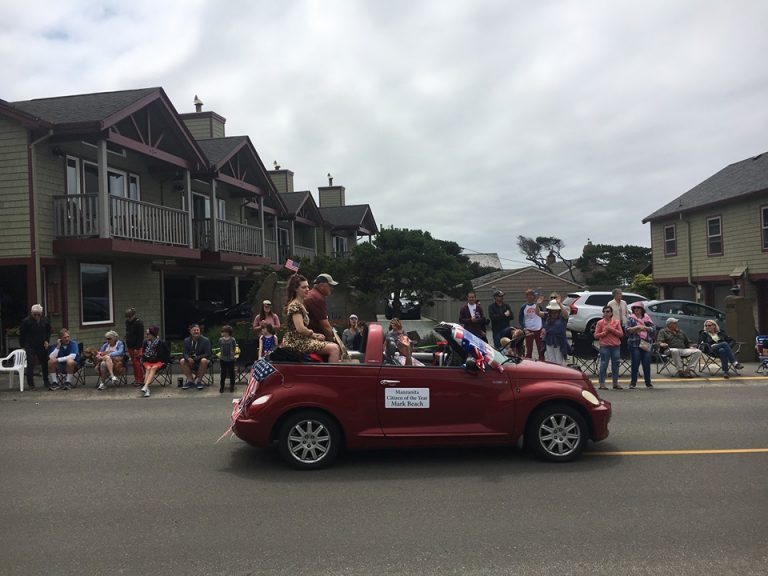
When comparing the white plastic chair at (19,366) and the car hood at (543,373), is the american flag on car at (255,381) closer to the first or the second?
the car hood at (543,373)

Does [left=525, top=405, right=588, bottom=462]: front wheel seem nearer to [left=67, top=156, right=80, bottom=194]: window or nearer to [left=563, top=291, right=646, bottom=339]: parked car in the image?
[left=563, top=291, right=646, bottom=339]: parked car

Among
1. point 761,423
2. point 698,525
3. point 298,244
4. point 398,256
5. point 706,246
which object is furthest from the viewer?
point 298,244

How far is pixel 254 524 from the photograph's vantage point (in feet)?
16.1

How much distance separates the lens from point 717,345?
13.0m

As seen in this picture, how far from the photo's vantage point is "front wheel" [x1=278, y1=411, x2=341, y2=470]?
20.7ft

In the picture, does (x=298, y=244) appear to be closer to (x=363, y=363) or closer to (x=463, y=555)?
(x=363, y=363)

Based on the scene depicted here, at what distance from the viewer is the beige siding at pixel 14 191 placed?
50.0 feet

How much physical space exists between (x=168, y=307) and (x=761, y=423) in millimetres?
18824

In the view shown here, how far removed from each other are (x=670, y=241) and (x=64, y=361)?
79.2ft

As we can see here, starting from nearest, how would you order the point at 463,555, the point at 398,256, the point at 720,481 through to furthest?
the point at 463,555
the point at 720,481
the point at 398,256

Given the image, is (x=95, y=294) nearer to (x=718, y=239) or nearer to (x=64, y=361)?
(x=64, y=361)

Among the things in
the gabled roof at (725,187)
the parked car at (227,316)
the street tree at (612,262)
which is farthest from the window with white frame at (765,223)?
→ the street tree at (612,262)

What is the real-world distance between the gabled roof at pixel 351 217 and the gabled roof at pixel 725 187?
1675cm

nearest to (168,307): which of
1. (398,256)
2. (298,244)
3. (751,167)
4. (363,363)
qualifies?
(398,256)
